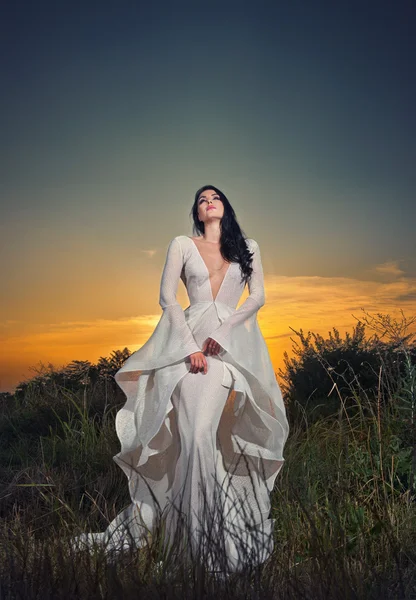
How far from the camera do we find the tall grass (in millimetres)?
2357

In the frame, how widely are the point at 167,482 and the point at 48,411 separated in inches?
181

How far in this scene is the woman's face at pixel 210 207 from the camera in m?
5.00

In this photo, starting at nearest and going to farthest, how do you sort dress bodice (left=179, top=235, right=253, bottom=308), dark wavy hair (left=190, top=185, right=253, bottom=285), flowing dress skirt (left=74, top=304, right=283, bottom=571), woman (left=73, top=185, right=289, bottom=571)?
flowing dress skirt (left=74, top=304, right=283, bottom=571), woman (left=73, top=185, right=289, bottom=571), dress bodice (left=179, top=235, right=253, bottom=308), dark wavy hair (left=190, top=185, right=253, bottom=285)

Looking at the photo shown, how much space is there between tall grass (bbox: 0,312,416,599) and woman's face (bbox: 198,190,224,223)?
4.99ft

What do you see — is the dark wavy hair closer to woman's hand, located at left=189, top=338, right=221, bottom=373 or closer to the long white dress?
the long white dress

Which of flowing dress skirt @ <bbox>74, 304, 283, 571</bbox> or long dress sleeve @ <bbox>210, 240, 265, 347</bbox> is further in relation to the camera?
long dress sleeve @ <bbox>210, 240, 265, 347</bbox>

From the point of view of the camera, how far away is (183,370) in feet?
14.8

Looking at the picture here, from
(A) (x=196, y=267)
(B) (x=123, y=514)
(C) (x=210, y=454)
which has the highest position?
(A) (x=196, y=267)

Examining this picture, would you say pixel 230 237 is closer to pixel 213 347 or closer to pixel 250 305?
pixel 250 305

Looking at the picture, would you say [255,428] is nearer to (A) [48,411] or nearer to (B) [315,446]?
(B) [315,446]

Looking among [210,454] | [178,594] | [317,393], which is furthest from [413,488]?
[317,393]

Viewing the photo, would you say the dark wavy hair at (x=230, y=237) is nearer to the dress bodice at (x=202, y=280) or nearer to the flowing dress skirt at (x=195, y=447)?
the dress bodice at (x=202, y=280)

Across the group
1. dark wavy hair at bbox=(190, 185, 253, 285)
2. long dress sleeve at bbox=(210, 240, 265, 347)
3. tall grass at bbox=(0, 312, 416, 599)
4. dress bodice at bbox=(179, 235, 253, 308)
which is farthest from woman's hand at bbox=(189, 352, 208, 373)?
tall grass at bbox=(0, 312, 416, 599)

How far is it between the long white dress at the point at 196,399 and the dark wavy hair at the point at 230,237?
0.06m
